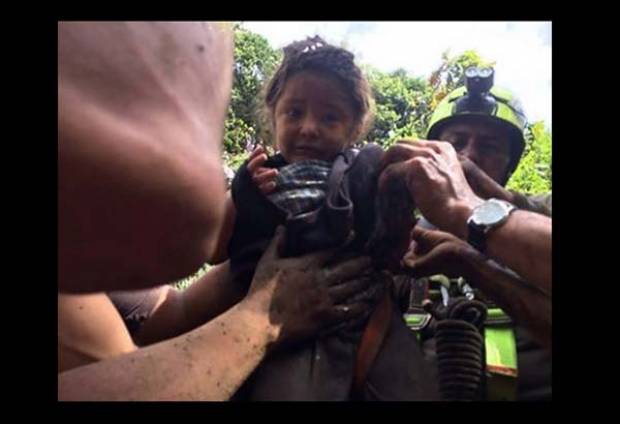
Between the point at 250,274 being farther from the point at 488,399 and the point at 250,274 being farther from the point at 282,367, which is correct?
the point at 488,399

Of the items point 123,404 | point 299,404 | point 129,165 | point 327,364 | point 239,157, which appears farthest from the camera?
point 239,157

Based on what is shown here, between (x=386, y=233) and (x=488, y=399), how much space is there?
1.93 ft

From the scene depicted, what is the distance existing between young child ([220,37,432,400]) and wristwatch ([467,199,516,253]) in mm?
322

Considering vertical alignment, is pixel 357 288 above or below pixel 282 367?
above

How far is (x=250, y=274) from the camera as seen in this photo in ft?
7.63

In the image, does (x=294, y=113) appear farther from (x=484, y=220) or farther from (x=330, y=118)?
(x=484, y=220)

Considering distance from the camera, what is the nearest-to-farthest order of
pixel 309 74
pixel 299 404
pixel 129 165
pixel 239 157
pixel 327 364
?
pixel 129 165 → pixel 299 404 → pixel 327 364 → pixel 309 74 → pixel 239 157

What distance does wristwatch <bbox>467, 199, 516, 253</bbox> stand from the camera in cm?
203

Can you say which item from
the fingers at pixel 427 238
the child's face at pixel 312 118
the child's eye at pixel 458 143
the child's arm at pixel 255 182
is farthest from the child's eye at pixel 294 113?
the child's eye at pixel 458 143

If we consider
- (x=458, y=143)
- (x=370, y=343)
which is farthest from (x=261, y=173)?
(x=458, y=143)

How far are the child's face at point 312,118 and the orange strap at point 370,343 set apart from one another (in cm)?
61

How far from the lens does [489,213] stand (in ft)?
6.74

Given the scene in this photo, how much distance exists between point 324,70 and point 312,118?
0.19 meters

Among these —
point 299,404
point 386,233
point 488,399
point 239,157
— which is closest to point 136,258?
point 299,404
